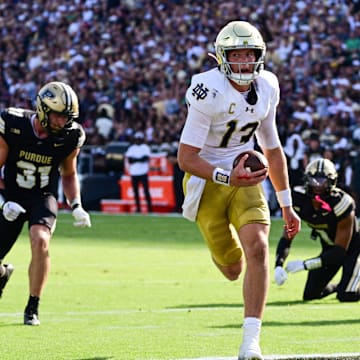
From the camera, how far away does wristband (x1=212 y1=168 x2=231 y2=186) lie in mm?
5680

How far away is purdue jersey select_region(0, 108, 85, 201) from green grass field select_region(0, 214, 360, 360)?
3.02ft

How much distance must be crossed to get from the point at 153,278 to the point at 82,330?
3.54 m

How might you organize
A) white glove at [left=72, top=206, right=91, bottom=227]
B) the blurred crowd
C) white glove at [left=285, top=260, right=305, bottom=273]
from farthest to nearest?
the blurred crowd < white glove at [left=285, top=260, right=305, bottom=273] < white glove at [left=72, top=206, right=91, bottom=227]

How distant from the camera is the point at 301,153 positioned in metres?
18.8

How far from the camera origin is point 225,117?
5.91 meters

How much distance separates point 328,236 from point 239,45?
11.2ft

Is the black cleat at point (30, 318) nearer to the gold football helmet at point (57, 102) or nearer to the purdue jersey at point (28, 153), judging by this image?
the purdue jersey at point (28, 153)

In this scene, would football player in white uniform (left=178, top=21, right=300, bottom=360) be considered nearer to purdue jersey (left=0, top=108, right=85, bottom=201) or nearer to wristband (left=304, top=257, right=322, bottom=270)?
purdue jersey (left=0, top=108, right=85, bottom=201)

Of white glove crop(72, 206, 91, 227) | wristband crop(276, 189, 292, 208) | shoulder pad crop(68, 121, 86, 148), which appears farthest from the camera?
Result: shoulder pad crop(68, 121, 86, 148)

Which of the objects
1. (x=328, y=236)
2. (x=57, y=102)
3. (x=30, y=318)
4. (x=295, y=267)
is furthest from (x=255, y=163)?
(x=328, y=236)

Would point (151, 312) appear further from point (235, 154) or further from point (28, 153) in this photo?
point (235, 154)

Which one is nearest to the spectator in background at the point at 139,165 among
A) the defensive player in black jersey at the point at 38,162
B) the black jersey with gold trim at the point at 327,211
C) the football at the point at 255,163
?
the black jersey with gold trim at the point at 327,211

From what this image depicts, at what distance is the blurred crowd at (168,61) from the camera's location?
19.8m

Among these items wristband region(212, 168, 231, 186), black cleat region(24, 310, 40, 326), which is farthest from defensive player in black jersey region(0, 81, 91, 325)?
wristband region(212, 168, 231, 186)
